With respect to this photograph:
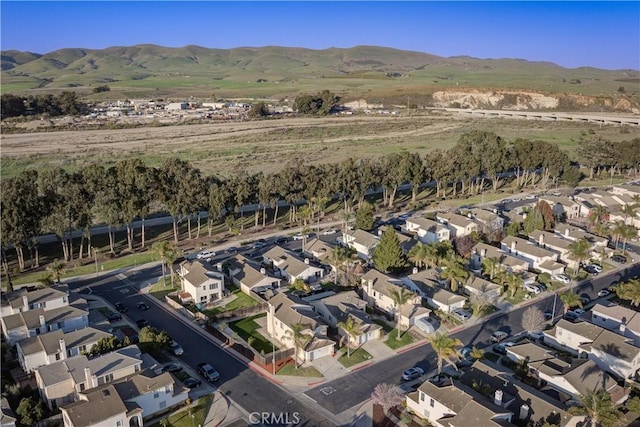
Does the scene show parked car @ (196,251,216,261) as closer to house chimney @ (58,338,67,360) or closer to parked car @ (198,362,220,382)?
parked car @ (198,362,220,382)

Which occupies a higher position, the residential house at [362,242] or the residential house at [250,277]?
the residential house at [362,242]

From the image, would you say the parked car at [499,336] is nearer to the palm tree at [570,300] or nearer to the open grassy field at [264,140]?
the palm tree at [570,300]

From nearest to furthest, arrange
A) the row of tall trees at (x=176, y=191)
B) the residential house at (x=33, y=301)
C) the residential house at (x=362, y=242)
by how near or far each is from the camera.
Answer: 1. the residential house at (x=33, y=301)
2. the row of tall trees at (x=176, y=191)
3. the residential house at (x=362, y=242)

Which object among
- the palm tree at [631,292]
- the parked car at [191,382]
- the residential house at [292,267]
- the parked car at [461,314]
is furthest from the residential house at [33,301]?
the palm tree at [631,292]

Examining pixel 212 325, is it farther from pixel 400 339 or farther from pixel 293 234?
pixel 293 234

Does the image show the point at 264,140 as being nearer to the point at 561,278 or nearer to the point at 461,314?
the point at 561,278

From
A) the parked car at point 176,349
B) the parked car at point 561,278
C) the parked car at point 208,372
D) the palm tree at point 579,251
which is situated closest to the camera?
the parked car at point 208,372

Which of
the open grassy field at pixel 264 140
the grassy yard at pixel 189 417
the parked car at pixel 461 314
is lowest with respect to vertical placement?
the grassy yard at pixel 189 417

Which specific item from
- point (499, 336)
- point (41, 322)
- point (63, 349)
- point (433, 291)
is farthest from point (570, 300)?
point (41, 322)
